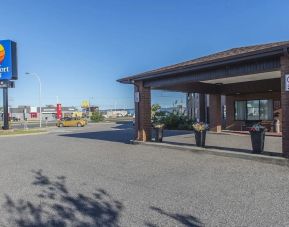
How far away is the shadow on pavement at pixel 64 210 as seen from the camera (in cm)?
519

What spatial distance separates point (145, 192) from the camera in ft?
22.8

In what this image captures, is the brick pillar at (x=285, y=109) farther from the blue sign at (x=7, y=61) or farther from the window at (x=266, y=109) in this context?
the blue sign at (x=7, y=61)

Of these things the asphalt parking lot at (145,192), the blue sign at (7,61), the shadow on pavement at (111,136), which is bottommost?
the asphalt parking lot at (145,192)

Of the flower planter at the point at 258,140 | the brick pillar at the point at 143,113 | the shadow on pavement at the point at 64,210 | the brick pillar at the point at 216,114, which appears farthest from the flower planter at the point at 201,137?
the brick pillar at the point at 216,114

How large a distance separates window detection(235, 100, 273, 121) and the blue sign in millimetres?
20957

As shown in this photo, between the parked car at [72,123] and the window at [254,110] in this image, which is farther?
the parked car at [72,123]

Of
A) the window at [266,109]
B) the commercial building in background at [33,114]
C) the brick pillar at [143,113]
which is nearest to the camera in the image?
the brick pillar at [143,113]

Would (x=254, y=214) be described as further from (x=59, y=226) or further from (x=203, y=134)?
(x=203, y=134)

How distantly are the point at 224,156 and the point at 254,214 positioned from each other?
21.0 feet

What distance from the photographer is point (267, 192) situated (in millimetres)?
6664

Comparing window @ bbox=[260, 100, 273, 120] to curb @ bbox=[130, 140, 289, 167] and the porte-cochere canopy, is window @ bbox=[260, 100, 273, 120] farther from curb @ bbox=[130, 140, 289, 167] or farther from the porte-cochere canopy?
curb @ bbox=[130, 140, 289, 167]

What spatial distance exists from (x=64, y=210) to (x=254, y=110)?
1932 centimetres

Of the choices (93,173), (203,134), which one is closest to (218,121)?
(203,134)

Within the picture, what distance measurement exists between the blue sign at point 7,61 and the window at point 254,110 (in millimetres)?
20957
